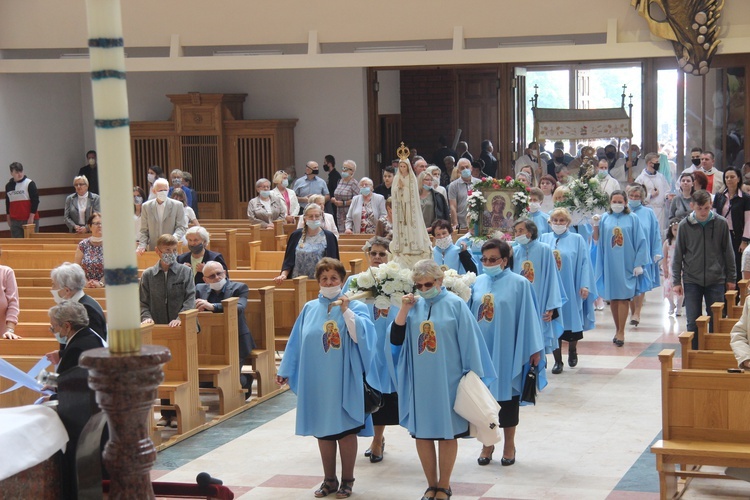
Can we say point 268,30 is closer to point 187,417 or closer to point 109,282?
point 187,417

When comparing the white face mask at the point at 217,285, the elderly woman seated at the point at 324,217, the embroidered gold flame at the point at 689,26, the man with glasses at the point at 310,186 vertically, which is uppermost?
the embroidered gold flame at the point at 689,26

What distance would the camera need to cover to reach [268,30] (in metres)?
18.3

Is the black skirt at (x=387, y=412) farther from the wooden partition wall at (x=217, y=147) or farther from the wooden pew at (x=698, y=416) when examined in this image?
the wooden partition wall at (x=217, y=147)

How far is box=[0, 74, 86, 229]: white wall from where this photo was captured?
2027 centimetres

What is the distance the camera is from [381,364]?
7.24 metres

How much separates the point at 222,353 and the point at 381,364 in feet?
8.73

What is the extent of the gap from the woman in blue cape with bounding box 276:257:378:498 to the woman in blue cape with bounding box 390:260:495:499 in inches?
15.9

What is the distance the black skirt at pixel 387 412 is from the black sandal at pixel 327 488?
61 cm

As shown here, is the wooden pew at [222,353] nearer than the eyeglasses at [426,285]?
No

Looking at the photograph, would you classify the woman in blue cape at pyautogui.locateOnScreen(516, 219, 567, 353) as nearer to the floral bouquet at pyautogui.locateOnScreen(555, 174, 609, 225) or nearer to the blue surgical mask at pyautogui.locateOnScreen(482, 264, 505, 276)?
the blue surgical mask at pyautogui.locateOnScreen(482, 264, 505, 276)

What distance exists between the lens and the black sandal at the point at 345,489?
702 cm

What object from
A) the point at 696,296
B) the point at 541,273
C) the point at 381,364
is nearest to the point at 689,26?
the point at 696,296

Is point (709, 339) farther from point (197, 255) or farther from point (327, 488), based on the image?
point (197, 255)

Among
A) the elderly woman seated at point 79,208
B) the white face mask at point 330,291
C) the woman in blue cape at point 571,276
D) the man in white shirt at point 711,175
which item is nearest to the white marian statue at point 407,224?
the white face mask at point 330,291
